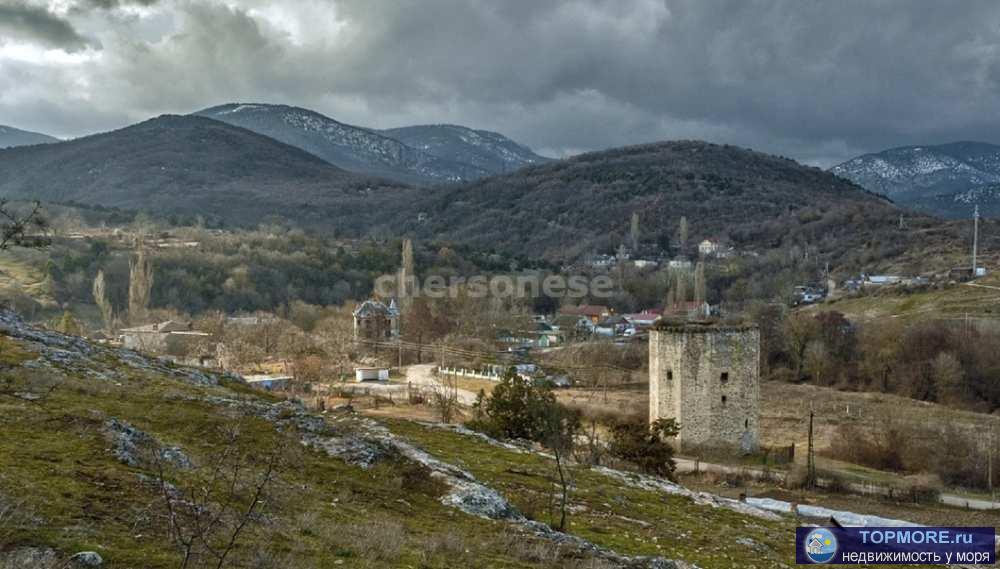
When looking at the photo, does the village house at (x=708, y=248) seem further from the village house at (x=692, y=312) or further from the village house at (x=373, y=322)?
the village house at (x=373, y=322)

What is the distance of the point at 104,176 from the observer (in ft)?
539

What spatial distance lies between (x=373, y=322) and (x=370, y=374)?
48.5ft

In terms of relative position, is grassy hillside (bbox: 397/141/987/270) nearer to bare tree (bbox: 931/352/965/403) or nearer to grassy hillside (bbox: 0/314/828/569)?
bare tree (bbox: 931/352/965/403)

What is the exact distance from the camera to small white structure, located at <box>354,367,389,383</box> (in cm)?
4362

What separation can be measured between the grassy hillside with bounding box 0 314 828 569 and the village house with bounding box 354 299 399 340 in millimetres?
39951

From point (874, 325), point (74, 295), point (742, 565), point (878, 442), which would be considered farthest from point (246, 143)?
point (742, 565)

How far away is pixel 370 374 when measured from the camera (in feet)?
146

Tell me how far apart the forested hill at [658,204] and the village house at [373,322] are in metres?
62.1

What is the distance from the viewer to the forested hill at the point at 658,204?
118 metres

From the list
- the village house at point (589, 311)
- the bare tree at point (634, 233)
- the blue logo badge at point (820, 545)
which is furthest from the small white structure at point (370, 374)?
the bare tree at point (634, 233)

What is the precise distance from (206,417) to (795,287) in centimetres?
8101

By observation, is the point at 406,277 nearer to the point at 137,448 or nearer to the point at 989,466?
the point at 989,466

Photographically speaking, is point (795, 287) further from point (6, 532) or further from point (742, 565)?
point (6, 532)

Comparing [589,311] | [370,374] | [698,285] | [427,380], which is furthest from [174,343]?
[589,311]
